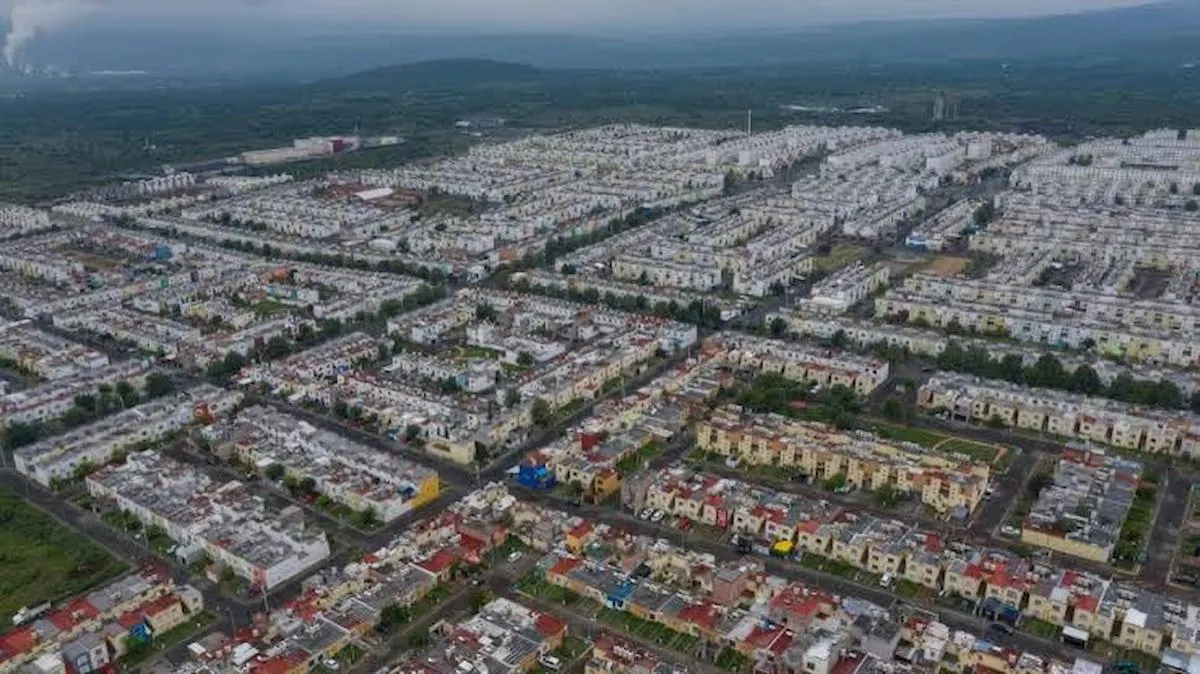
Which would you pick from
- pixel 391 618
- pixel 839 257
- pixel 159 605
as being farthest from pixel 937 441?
pixel 839 257

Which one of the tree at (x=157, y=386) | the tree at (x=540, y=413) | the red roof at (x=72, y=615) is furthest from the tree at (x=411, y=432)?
Answer: the red roof at (x=72, y=615)

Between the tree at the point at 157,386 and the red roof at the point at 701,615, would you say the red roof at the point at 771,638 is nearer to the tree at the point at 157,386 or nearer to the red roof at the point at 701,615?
the red roof at the point at 701,615

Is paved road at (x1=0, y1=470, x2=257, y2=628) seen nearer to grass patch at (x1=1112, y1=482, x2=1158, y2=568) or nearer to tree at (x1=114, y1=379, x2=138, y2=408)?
tree at (x1=114, y1=379, x2=138, y2=408)

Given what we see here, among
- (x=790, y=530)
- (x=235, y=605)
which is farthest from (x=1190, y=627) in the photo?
(x=235, y=605)

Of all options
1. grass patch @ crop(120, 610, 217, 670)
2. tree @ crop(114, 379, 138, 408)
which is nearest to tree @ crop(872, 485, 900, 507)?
grass patch @ crop(120, 610, 217, 670)

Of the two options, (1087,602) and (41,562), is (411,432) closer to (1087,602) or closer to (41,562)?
(41,562)

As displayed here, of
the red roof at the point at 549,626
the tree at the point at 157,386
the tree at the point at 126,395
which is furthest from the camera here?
the tree at the point at 157,386
